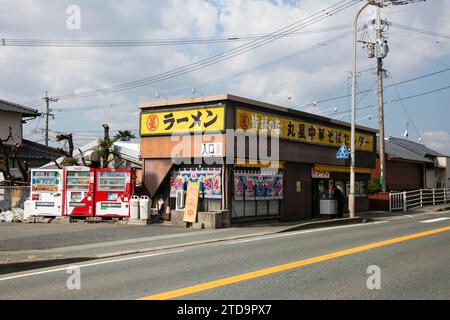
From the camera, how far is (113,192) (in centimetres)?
1975

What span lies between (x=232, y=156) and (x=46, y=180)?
8235 mm

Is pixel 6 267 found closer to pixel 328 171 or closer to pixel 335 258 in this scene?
pixel 335 258

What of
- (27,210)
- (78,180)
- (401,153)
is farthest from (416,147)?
(27,210)

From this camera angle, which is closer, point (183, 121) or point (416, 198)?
point (183, 121)

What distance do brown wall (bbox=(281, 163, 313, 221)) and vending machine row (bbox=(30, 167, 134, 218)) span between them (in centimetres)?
696

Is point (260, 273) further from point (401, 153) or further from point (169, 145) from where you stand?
point (401, 153)

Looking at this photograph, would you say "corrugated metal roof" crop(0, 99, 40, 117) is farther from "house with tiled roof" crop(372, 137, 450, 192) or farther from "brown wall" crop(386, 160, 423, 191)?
"brown wall" crop(386, 160, 423, 191)

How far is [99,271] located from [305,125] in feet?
49.3


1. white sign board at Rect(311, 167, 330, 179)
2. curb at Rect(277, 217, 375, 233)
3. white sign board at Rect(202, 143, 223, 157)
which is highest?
white sign board at Rect(202, 143, 223, 157)

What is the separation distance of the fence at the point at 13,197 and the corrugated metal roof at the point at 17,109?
41.9 ft

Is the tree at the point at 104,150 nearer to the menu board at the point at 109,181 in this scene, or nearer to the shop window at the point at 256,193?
the menu board at the point at 109,181

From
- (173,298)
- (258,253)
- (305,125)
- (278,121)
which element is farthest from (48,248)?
(305,125)

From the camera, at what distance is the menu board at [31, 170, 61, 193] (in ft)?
66.1

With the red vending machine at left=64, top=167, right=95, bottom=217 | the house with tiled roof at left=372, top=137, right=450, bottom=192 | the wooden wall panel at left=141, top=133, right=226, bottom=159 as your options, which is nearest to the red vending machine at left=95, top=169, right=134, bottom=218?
the red vending machine at left=64, top=167, right=95, bottom=217
